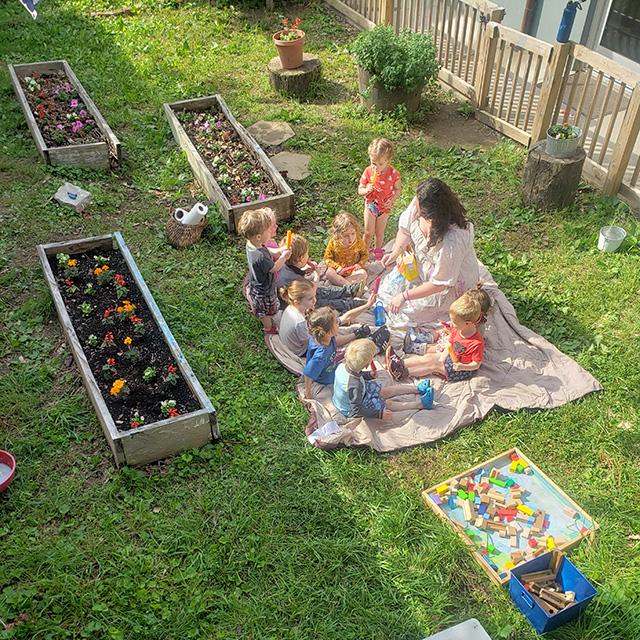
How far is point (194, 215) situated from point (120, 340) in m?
1.74

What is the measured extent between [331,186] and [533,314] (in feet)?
9.43

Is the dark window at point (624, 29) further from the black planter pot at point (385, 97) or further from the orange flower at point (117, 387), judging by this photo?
the orange flower at point (117, 387)

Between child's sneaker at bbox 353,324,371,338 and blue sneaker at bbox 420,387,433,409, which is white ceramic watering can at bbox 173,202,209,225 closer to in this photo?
child's sneaker at bbox 353,324,371,338

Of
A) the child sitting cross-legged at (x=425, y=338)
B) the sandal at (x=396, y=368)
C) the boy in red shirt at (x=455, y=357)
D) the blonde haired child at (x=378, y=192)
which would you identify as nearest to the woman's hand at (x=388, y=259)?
the blonde haired child at (x=378, y=192)

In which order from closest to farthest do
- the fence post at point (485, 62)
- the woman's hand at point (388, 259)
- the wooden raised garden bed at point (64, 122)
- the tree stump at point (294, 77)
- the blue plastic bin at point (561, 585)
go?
the blue plastic bin at point (561, 585)
the woman's hand at point (388, 259)
the wooden raised garden bed at point (64, 122)
the fence post at point (485, 62)
the tree stump at point (294, 77)

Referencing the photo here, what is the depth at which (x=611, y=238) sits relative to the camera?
6.67m

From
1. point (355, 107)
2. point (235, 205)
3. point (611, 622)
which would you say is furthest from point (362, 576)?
point (355, 107)

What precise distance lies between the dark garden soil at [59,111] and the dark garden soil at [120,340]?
2242 mm

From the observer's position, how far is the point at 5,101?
29.7ft

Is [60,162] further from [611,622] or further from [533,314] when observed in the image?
[611,622]

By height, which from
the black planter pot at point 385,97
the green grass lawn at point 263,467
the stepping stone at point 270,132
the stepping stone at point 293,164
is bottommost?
the green grass lawn at point 263,467

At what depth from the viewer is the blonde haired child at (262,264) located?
18.6 feet

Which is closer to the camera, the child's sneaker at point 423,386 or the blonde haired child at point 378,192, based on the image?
the child's sneaker at point 423,386

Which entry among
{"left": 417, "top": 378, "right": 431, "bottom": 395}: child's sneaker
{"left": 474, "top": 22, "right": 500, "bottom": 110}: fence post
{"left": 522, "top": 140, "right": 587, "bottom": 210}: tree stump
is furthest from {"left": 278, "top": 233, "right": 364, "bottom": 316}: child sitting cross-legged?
{"left": 474, "top": 22, "right": 500, "bottom": 110}: fence post
